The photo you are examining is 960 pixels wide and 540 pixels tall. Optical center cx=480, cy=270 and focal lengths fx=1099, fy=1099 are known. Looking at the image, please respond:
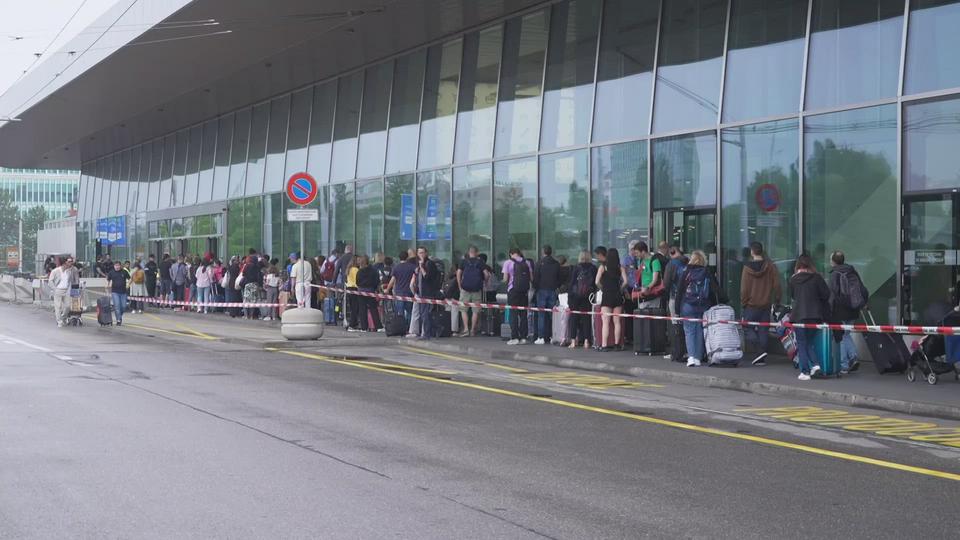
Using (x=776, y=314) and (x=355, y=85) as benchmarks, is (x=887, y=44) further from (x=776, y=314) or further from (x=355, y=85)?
(x=355, y=85)

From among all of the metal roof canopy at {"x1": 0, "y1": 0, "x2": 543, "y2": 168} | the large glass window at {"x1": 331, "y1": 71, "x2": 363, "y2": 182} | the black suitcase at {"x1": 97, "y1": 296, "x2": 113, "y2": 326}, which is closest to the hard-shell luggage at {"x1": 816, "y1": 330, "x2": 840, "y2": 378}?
the metal roof canopy at {"x1": 0, "y1": 0, "x2": 543, "y2": 168}

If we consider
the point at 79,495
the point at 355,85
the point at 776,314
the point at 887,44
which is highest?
the point at 355,85

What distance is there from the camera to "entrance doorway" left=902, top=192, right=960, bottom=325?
51.8 feet

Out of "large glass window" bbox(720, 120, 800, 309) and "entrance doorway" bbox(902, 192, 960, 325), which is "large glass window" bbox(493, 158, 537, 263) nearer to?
"large glass window" bbox(720, 120, 800, 309)

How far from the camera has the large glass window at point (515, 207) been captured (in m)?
24.5

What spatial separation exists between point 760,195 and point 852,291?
3.56m

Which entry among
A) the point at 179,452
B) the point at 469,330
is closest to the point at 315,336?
the point at 469,330

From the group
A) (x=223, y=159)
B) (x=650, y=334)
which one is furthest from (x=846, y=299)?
(x=223, y=159)

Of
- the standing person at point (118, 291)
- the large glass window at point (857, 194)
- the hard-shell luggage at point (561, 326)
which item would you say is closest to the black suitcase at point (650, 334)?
the hard-shell luggage at point (561, 326)

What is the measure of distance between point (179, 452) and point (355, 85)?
81.6 ft

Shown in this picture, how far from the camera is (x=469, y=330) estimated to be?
80.3ft

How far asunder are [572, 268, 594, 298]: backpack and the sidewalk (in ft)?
3.47

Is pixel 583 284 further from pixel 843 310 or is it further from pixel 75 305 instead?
pixel 75 305

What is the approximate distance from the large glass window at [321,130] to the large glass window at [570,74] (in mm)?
11658
